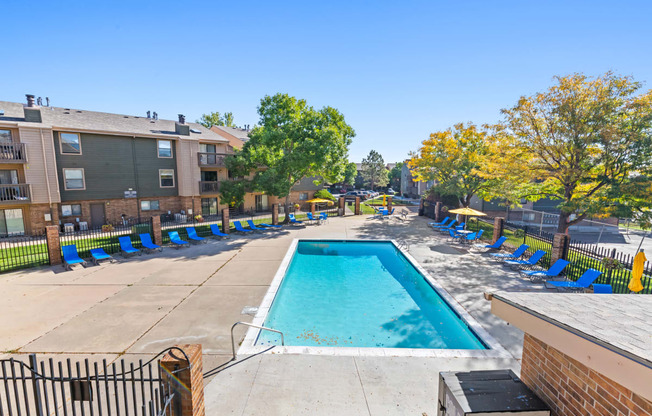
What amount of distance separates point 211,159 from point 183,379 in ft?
94.7

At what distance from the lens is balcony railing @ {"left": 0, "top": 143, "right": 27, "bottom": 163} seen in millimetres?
20219

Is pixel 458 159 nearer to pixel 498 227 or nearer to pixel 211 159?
pixel 498 227

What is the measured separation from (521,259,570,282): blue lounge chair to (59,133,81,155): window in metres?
30.7

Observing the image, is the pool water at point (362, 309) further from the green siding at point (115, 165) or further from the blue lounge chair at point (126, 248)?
the green siding at point (115, 165)

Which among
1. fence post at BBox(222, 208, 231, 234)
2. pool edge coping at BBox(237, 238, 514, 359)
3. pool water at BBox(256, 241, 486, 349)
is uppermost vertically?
fence post at BBox(222, 208, 231, 234)

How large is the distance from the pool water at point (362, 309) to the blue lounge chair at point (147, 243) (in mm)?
7715

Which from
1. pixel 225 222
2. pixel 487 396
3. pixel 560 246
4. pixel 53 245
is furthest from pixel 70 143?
pixel 560 246

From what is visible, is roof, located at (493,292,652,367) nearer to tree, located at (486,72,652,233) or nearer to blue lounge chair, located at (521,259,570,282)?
blue lounge chair, located at (521,259,570,282)

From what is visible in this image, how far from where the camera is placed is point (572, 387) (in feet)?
10.7

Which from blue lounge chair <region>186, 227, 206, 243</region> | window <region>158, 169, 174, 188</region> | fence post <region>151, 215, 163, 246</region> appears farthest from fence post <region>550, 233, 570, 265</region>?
window <region>158, 169, 174, 188</region>

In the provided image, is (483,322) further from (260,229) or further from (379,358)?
(260,229)

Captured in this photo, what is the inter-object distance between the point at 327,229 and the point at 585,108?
668 inches

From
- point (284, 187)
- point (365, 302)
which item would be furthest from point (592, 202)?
point (284, 187)

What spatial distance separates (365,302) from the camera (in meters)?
11.2
